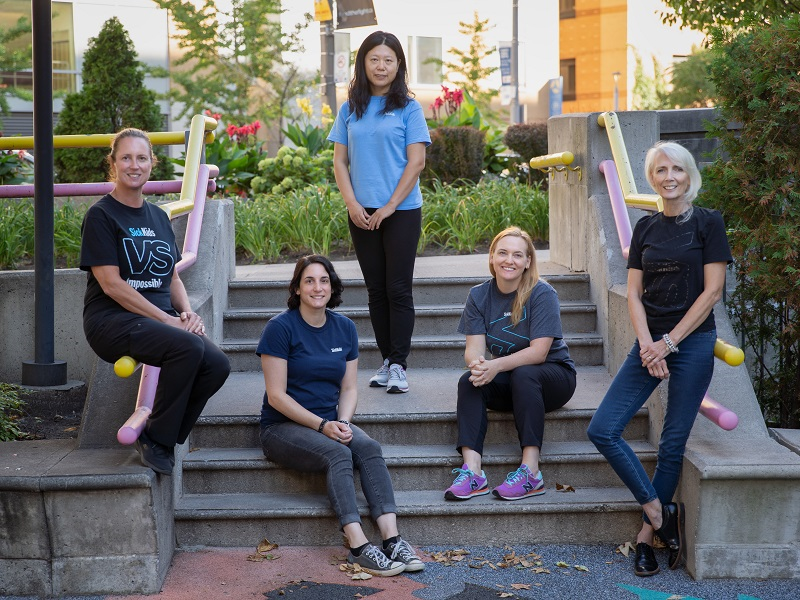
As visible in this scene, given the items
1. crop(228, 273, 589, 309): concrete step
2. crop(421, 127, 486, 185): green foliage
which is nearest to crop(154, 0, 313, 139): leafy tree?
crop(421, 127, 486, 185): green foliage

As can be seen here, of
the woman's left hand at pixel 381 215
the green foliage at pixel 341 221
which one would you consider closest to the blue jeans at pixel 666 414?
the woman's left hand at pixel 381 215

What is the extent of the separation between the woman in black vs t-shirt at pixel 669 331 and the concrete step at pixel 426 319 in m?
1.77

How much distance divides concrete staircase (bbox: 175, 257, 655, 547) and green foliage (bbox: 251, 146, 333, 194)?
215 inches

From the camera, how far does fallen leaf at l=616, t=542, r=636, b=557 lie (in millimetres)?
4191

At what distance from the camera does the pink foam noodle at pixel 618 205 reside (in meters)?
5.43

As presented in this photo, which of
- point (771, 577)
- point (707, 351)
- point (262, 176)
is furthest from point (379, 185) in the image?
point (262, 176)

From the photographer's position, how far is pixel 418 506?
4305 millimetres

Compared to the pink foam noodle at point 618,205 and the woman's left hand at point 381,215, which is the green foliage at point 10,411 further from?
the pink foam noodle at point 618,205

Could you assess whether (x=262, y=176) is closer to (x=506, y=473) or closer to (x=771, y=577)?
(x=506, y=473)

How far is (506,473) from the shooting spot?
15.0 ft

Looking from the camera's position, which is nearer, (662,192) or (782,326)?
(662,192)

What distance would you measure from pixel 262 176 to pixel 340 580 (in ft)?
24.7

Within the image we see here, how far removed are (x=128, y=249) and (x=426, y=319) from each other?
2.45 metres

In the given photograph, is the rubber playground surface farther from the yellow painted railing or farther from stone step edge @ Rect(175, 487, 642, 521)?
the yellow painted railing
